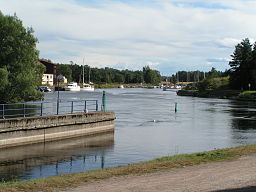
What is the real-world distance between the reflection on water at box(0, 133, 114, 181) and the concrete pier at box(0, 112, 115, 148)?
623mm

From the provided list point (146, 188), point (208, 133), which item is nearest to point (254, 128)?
point (208, 133)

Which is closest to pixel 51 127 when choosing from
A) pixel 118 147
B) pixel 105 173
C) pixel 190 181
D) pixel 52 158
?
pixel 118 147

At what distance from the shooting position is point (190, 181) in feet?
41.5

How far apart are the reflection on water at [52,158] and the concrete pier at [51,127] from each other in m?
0.62

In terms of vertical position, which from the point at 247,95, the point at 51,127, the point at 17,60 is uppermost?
the point at 17,60

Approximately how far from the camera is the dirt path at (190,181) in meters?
11.7

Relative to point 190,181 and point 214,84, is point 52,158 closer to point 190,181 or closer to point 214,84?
point 190,181

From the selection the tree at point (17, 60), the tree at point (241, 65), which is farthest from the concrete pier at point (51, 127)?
the tree at point (241, 65)

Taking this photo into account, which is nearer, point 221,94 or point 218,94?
point 221,94

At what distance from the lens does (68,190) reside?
39.3 ft

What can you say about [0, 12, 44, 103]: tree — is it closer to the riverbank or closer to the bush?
the riverbank

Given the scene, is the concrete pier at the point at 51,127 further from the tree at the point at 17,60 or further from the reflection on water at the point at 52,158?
the tree at the point at 17,60

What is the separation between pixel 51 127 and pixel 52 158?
600cm

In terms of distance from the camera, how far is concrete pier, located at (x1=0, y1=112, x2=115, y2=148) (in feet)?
84.6
